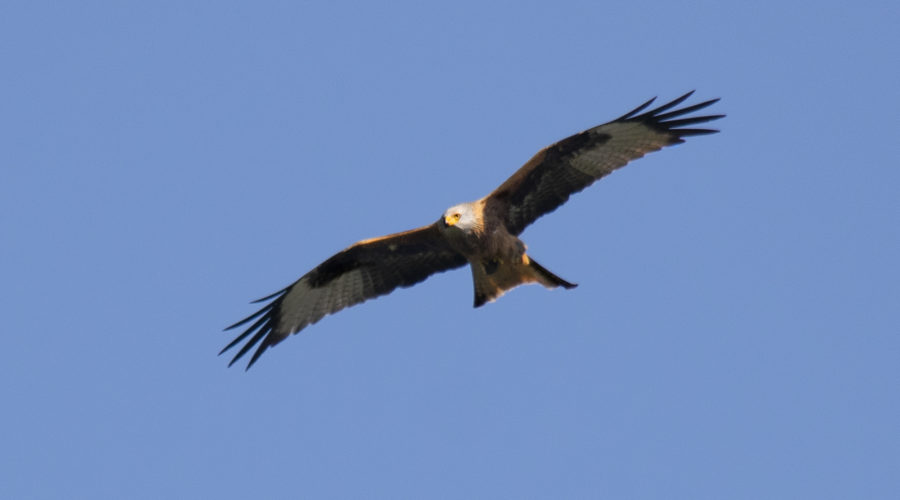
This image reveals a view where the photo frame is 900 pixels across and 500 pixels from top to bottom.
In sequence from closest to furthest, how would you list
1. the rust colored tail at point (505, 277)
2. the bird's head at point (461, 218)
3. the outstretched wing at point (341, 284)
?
1. the bird's head at point (461, 218)
2. the rust colored tail at point (505, 277)
3. the outstretched wing at point (341, 284)

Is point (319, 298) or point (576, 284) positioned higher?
point (319, 298)

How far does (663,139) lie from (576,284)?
1.47 m

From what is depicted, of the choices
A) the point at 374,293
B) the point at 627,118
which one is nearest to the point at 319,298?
the point at 374,293

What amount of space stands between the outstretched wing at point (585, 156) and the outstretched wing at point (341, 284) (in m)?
0.93

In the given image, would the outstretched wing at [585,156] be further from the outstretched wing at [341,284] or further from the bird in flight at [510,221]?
the outstretched wing at [341,284]

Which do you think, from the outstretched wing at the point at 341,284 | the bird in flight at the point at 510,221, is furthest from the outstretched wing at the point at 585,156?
the outstretched wing at the point at 341,284

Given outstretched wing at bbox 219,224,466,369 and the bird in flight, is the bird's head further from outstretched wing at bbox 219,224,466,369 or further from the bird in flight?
outstretched wing at bbox 219,224,466,369

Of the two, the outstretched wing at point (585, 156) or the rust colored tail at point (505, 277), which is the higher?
the outstretched wing at point (585, 156)

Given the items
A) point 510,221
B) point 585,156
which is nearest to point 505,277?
point 510,221

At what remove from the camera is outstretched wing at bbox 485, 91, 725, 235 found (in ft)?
38.1

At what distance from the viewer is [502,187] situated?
11672 mm

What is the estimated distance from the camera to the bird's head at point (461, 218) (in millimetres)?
11359

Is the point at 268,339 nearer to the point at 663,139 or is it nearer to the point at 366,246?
the point at 366,246

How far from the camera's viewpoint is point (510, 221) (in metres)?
11.9
